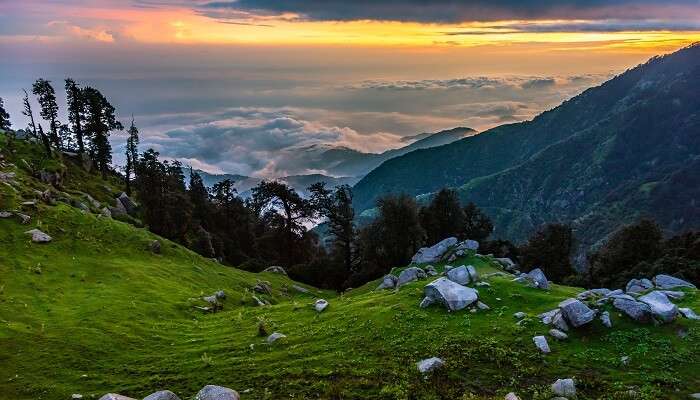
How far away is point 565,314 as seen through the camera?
30.8 meters

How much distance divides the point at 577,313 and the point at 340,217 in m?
66.3

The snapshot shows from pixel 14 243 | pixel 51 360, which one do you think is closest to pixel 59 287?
pixel 14 243

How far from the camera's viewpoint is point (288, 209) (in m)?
98.8

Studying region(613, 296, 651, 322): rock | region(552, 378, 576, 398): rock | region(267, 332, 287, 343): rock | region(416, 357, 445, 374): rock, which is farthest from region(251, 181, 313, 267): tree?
region(552, 378, 576, 398): rock

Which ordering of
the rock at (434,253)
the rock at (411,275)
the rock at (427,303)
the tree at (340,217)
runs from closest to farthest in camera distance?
the rock at (427,303), the rock at (411,275), the rock at (434,253), the tree at (340,217)

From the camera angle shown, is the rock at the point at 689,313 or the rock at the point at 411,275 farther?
the rock at the point at 411,275

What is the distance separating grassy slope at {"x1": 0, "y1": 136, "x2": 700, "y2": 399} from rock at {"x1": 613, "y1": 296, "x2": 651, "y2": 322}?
590 mm

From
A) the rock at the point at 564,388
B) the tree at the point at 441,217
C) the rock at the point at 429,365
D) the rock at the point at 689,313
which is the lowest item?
the tree at the point at 441,217

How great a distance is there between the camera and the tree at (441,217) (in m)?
97.7

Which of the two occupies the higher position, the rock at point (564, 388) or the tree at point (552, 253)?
the rock at point (564, 388)

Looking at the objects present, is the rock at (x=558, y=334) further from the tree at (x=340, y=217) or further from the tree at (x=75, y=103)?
the tree at (x=75, y=103)

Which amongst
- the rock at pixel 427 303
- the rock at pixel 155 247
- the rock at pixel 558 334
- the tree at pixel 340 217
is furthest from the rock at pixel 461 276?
the tree at pixel 340 217

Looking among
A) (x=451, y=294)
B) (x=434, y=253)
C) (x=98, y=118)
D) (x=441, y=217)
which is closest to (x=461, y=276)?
(x=451, y=294)

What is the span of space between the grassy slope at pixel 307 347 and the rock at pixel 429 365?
1.50 feet
